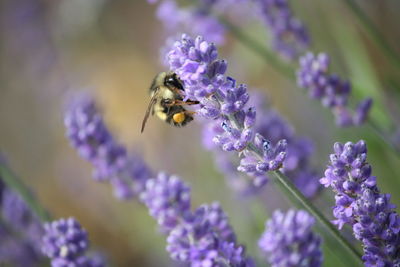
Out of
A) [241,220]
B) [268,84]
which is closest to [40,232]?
[241,220]

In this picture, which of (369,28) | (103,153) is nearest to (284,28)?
(369,28)

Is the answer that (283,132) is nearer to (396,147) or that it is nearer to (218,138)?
(396,147)

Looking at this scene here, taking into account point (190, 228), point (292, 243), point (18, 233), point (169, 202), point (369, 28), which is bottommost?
point (292, 243)

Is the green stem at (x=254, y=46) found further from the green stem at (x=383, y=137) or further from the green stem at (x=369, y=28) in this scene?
the green stem at (x=383, y=137)

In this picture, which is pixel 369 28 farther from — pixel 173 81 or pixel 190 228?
pixel 190 228

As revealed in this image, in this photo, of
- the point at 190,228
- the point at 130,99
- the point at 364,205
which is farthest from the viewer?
the point at 130,99

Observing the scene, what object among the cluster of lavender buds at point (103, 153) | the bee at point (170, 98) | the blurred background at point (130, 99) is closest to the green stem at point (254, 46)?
the blurred background at point (130, 99)

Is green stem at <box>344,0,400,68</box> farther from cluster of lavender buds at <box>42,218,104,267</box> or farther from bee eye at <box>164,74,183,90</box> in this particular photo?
cluster of lavender buds at <box>42,218,104,267</box>
